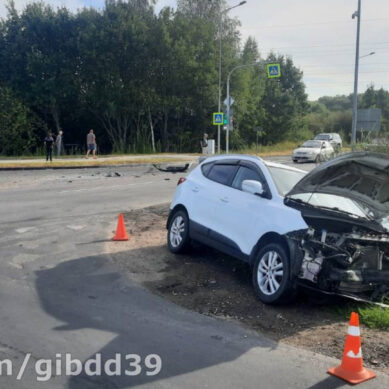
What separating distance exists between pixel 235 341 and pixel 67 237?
5272mm

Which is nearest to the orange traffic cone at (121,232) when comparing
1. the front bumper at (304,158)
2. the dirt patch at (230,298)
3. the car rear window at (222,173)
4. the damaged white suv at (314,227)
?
the dirt patch at (230,298)

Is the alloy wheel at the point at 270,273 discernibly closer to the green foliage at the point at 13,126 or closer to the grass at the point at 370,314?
the grass at the point at 370,314

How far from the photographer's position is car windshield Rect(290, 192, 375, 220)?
528 cm

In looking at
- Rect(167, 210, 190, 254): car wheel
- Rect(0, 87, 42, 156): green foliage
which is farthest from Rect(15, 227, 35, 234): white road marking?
Rect(0, 87, 42, 156): green foliage

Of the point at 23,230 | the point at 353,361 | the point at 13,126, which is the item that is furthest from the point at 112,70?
the point at 353,361

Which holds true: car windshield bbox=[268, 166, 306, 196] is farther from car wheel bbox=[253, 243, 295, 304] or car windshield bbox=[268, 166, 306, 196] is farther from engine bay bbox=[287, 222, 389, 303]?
engine bay bbox=[287, 222, 389, 303]

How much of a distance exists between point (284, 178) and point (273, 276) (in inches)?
62.9

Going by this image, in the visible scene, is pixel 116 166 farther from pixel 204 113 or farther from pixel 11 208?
pixel 204 113

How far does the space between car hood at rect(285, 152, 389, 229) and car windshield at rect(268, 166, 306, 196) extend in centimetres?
39

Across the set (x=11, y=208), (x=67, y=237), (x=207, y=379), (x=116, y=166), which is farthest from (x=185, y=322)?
(x=116, y=166)

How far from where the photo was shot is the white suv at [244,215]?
217 inches

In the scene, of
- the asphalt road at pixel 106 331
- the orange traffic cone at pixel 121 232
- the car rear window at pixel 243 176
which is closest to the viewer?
the asphalt road at pixel 106 331

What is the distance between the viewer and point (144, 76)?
39.5 m

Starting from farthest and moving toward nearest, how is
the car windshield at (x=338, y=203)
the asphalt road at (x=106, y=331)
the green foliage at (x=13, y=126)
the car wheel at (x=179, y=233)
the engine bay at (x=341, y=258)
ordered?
the green foliage at (x=13, y=126) → the car wheel at (x=179, y=233) → the car windshield at (x=338, y=203) → the engine bay at (x=341, y=258) → the asphalt road at (x=106, y=331)
